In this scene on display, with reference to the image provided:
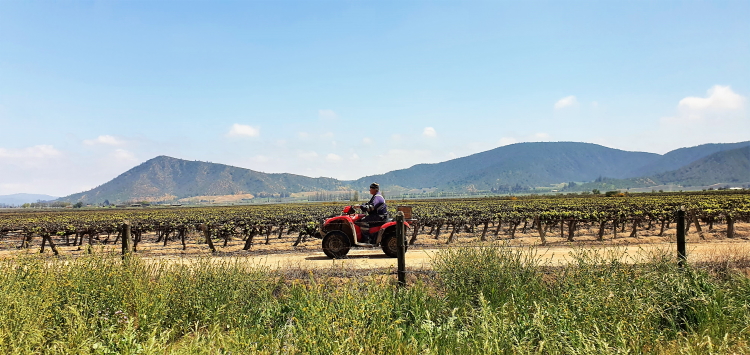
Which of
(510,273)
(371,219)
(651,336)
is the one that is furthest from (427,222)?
(651,336)

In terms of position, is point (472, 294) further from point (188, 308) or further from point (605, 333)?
point (188, 308)

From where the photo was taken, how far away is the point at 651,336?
5.20m

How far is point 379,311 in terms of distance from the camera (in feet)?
18.3

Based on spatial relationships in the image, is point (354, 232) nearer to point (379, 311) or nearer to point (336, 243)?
point (336, 243)

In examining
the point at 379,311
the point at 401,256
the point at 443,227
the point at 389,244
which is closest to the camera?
the point at 379,311

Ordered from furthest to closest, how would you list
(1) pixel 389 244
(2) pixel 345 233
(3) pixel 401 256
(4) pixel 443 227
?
1. (4) pixel 443 227
2. (1) pixel 389 244
3. (2) pixel 345 233
4. (3) pixel 401 256

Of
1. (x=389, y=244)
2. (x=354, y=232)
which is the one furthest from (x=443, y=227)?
(x=354, y=232)

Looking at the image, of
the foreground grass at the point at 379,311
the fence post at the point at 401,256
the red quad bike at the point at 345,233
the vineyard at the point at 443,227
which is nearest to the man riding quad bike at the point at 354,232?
the red quad bike at the point at 345,233

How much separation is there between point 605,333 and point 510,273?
227 cm

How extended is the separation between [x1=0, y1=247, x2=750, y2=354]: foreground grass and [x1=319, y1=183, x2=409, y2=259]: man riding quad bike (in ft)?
18.7

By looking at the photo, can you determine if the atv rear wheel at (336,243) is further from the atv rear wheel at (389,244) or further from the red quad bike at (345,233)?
the atv rear wheel at (389,244)

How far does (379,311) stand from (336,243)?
851 centimetres

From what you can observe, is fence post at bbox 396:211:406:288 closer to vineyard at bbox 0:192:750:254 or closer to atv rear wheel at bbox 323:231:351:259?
atv rear wheel at bbox 323:231:351:259

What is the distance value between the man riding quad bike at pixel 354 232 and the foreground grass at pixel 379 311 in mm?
5690
